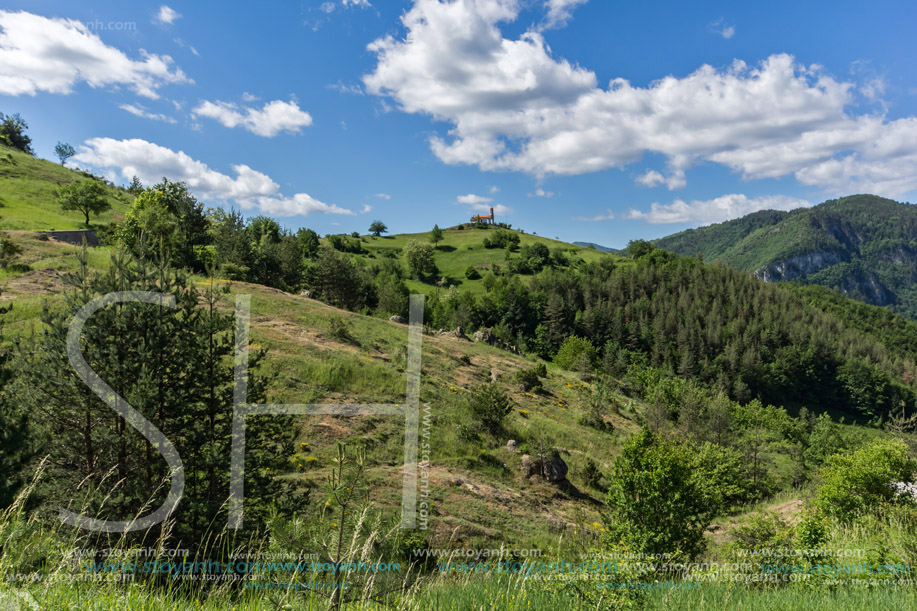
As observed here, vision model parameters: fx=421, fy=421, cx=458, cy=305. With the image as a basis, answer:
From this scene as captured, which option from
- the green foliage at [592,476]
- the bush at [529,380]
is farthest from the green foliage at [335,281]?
the green foliage at [592,476]

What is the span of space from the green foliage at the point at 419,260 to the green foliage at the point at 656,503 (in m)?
87.2

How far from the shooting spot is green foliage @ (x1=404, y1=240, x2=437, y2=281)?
322 feet

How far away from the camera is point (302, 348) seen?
838 inches

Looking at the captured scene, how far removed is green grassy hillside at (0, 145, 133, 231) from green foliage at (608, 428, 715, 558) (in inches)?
1919

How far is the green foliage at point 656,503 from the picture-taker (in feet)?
38.6

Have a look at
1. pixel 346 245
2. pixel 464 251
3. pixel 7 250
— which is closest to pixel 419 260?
pixel 346 245

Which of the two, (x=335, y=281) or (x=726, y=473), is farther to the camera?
(x=335, y=281)

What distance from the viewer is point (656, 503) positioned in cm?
1230

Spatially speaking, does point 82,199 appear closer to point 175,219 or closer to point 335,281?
point 175,219

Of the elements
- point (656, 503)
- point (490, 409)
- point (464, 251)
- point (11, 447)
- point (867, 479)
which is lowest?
point (867, 479)

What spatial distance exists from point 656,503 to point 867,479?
930cm

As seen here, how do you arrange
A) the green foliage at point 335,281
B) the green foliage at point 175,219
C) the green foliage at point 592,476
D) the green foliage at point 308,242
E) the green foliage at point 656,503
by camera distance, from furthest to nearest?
the green foliage at point 308,242 → the green foliage at point 335,281 → the green foliage at point 175,219 → the green foliage at point 592,476 → the green foliage at point 656,503

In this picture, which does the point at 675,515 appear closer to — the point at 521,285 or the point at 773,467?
the point at 773,467

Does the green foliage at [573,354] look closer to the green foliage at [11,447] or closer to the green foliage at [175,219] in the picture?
the green foliage at [175,219]
